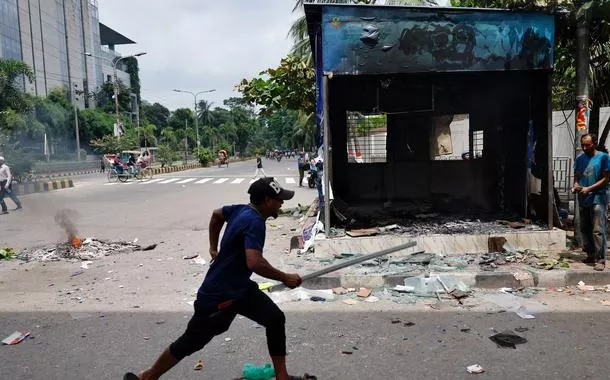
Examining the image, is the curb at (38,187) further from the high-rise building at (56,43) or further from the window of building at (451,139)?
the high-rise building at (56,43)

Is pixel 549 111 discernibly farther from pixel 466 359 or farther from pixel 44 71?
pixel 44 71

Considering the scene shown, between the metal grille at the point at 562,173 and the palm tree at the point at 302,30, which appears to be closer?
the metal grille at the point at 562,173

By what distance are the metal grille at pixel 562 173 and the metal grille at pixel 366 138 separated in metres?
5.14

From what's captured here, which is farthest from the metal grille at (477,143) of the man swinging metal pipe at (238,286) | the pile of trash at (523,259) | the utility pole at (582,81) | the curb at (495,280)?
the man swinging metal pipe at (238,286)

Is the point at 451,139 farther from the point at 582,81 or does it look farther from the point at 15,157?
the point at 15,157

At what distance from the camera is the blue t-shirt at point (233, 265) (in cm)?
279

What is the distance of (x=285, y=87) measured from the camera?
34.6ft

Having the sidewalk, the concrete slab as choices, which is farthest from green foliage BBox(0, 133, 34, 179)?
the concrete slab

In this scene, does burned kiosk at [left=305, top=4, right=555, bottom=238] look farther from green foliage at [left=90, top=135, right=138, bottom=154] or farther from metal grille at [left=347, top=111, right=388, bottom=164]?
green foliage at [left=90, top=135, right=138, bottom=154]

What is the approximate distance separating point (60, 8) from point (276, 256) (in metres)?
82.1

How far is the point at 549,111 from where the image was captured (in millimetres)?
6941

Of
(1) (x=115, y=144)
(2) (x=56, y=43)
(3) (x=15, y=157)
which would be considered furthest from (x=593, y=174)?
(2) (x=56, y=43)

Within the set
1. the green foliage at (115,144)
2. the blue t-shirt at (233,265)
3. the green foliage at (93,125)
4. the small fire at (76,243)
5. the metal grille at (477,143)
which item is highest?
the green foliage at (93,125)

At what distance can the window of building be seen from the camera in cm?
934
